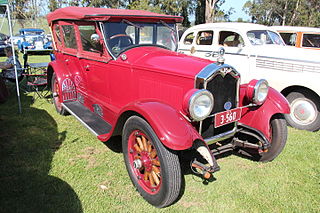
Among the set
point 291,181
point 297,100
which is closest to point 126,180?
point 291,181

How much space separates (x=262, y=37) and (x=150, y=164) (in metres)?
4.82

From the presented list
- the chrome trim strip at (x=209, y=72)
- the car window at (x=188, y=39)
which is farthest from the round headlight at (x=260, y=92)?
the car window at (x=188, y=39)

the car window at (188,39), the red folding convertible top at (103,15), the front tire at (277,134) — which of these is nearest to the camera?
the front tire at (277,134)

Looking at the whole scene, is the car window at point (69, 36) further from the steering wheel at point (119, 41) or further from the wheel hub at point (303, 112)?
the wheel hub at point (303, 112)

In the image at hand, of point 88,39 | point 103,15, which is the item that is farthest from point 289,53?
point 88,39

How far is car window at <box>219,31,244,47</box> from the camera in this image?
19.9 ft

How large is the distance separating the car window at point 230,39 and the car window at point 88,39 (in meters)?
3.74

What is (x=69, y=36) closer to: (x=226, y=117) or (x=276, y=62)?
(x=226, y=117)

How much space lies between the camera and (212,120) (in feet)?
9.28

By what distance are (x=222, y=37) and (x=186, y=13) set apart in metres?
29.5

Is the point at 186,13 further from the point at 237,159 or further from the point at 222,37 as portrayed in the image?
the point at 237,159

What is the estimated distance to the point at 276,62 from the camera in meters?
5.09

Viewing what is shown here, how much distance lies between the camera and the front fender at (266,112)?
3051 millimetres

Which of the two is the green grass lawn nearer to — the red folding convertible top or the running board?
the running board
